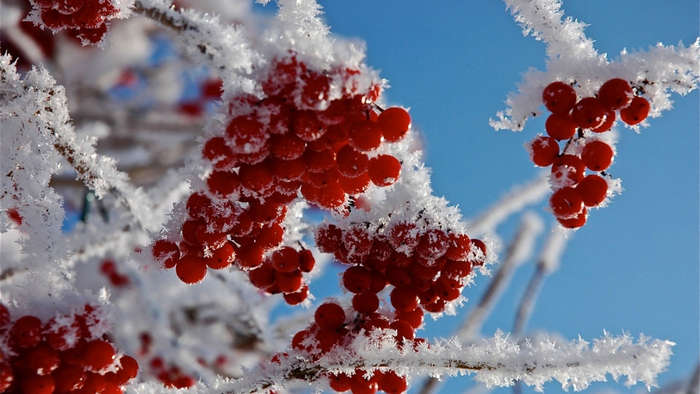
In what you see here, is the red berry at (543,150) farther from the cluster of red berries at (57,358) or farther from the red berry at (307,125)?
the cluster of red berries at (57,358)

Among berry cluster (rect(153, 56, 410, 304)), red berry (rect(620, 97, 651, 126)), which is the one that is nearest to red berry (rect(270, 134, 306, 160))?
berry cluster (rect(153, 56, 410, 304))

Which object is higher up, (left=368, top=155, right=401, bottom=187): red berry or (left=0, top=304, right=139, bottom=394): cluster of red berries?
(left=368, top=155, right=401, bottom=187): red berry

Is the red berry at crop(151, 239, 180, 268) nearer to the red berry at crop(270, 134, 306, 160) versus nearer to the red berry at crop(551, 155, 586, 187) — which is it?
the red berry at crop(270, 134, 306, 160)

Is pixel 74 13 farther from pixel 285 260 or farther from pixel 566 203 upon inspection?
pixel 566 203

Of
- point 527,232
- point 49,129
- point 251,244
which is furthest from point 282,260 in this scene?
point 527,232

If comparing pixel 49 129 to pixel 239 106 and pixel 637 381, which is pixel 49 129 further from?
pixel 637 381

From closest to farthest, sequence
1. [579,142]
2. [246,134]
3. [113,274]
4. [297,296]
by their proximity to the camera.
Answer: [246,134] < [579,142] < [297,296] < [113,274]

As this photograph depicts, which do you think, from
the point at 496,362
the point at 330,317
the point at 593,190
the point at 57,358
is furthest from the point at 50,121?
the point at 593,190
